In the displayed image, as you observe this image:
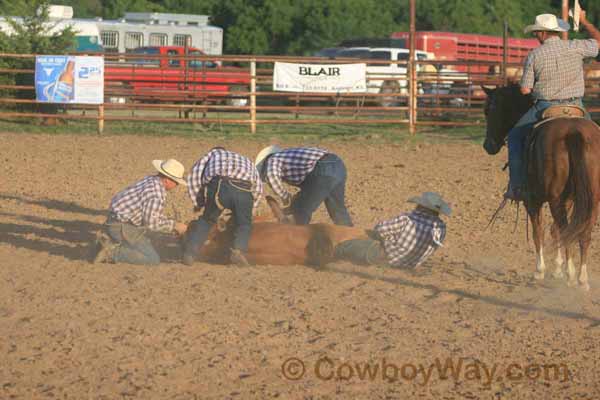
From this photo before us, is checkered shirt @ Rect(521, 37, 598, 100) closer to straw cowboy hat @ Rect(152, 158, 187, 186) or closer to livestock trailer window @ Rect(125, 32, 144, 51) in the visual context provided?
straw cowboy hat @ Rect(152, 158, 187, 186)

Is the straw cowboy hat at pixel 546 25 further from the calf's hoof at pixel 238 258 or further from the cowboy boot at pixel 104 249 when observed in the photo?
the cowboy boot at pixel 104 249

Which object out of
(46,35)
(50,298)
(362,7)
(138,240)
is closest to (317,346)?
(50,298)

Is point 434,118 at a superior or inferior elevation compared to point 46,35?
inferior

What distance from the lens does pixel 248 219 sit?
24.9ft

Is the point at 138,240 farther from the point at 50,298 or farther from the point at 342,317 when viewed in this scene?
the point at 342,317

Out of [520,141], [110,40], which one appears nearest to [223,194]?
[520,141]

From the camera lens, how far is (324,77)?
1909 cm

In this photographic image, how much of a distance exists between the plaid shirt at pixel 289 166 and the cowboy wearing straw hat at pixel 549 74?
1626 millimetres

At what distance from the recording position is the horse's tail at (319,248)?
7574mm

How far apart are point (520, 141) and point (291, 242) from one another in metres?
1.97

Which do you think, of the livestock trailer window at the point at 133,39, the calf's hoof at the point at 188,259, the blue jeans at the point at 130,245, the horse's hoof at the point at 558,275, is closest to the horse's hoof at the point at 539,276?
the horse's hoof at the point at 558,275

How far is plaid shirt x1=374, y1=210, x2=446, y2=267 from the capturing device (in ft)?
23.9

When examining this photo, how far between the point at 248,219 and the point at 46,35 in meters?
14.5

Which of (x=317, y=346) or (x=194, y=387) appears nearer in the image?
(x=194, y=387)
